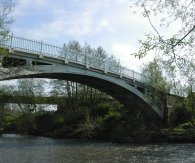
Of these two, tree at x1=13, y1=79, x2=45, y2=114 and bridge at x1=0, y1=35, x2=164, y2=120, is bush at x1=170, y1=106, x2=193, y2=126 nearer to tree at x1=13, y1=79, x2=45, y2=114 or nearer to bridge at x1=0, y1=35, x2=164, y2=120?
bridge at x1=0, y1=35, x2=164, y2=120

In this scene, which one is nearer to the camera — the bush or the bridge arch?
the bridge arch

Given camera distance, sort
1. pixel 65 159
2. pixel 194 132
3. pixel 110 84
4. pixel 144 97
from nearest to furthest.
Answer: pixel 65 159 < pixel 194 132 < pixel 110 84 < pixel 144 97

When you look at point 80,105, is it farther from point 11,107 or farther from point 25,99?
point 11,107

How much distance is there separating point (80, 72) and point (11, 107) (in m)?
23.3

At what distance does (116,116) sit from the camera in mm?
46344

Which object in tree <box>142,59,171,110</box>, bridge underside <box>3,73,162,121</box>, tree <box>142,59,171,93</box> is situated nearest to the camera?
bridge underside <box>3,73,162,121</box>

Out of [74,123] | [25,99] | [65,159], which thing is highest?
[25,99]

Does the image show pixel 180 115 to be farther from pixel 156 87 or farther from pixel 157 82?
pixel 157 82

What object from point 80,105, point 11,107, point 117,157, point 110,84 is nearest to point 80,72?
point 110,84

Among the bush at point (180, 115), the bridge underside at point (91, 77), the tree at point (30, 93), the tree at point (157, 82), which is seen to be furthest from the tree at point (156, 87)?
the tree at point (30, 93)

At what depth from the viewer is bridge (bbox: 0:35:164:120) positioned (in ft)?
94.7

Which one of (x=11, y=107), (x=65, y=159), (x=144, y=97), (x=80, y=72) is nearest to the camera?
(x=65, y=159)

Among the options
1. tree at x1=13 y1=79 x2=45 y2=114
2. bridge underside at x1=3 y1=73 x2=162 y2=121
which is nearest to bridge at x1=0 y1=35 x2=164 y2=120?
bridge underside at x1=3 y1=73 x2=162 y2=121

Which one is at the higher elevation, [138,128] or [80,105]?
[80,105]
